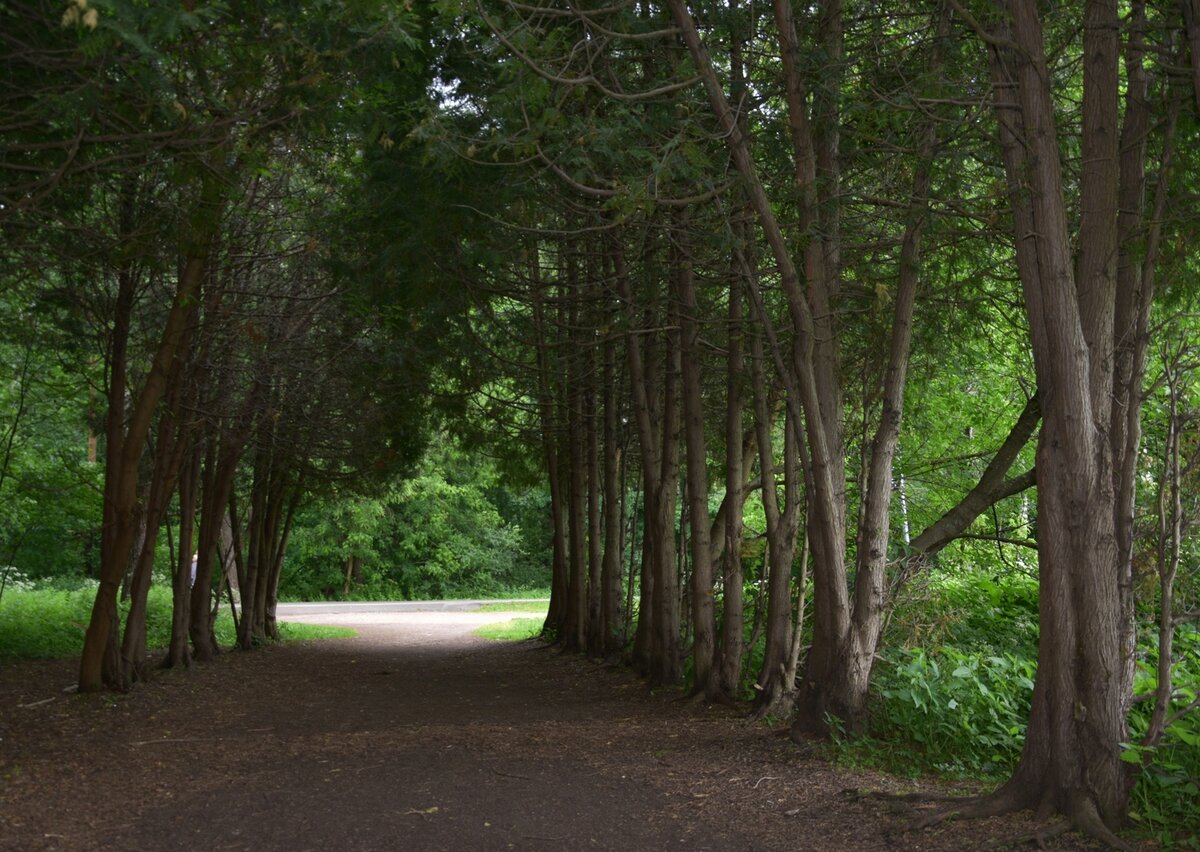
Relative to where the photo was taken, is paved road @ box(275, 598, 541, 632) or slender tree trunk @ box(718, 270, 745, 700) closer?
slender tree trunk @ box(718, 270, 745, 700)

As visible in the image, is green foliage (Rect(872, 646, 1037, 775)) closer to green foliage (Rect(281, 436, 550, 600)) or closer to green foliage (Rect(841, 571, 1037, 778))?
green foliage (Rect(841, 571, 1037, 778))

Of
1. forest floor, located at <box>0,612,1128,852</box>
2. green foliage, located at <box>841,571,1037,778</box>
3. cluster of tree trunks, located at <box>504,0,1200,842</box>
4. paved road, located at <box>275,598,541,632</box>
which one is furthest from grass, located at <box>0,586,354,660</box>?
green foliage, located at <box>841,571,1037,778</box>

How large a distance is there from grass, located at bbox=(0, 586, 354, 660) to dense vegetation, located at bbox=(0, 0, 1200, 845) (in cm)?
228

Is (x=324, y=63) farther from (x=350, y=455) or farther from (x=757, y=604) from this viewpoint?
(x=350, y=455)

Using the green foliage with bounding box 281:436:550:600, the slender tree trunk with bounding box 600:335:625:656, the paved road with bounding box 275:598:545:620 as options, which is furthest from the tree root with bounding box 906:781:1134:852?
the green foliage with bounding box 281:436:550:600

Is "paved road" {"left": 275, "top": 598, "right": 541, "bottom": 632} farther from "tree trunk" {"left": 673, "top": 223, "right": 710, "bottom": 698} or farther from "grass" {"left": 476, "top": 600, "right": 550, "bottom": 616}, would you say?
"tree trunk" {"left": 673, "top": 223, "right": 710, "bottom": 698}

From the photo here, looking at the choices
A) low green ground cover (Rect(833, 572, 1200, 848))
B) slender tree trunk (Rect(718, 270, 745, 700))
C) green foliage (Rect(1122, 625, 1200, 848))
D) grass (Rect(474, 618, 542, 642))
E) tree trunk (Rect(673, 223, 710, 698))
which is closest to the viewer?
green foliage (Rect(1122, 625, 1200, 848))

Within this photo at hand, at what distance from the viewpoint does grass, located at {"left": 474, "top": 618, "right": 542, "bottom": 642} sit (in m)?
25.7

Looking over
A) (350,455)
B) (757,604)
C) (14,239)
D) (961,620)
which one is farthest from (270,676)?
(961,620)

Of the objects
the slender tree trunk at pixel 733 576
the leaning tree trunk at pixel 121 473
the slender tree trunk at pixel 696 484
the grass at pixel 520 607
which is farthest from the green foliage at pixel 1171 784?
the grass at pixel 520 607

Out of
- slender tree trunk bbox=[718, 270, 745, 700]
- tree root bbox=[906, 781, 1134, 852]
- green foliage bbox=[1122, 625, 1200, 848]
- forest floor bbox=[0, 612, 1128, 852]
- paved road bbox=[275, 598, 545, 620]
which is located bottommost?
forest floor bbox=[0, 612, 1128, 852]

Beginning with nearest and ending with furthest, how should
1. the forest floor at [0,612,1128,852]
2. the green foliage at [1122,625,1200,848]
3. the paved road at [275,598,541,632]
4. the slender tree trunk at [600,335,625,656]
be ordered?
the green foliage at [1122,625,1200,848], the forest floor at [0,612,1128,852], the slender tree trunk at [600,335,625,656], the paved road at [275,598,541,632]

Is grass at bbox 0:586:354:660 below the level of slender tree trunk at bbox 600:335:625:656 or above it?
below

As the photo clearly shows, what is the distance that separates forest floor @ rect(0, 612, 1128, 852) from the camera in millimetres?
6488
